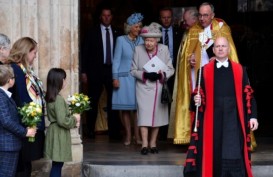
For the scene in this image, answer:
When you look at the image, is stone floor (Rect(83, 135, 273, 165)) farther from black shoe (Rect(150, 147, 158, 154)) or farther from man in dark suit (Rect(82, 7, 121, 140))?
man in dark suit (Rect(82, 7, 121, 140))

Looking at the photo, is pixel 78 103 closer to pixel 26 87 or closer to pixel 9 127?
pixel 26 87

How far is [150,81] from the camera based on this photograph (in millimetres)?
12016

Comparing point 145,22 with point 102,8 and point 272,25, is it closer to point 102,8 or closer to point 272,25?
point 102,8

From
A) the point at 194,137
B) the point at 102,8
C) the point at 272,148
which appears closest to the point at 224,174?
the point at 194,137

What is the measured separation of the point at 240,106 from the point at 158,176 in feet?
5.25

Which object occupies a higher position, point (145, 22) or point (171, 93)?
point (145, 22)

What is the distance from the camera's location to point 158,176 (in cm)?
1097

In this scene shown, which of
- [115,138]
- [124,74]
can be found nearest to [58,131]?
[124,74]

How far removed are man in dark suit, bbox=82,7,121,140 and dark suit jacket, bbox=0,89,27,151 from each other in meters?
4.45

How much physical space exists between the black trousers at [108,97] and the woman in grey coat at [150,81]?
5.12ft

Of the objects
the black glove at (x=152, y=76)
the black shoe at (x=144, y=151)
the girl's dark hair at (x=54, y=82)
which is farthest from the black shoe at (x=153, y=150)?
the girl's dark hair at (x=54, y=82)

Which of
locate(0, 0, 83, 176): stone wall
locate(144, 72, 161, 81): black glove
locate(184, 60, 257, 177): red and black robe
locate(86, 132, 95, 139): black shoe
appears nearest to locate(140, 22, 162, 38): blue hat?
locate(144, 72, 161, 81): black glove

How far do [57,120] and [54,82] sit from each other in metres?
0.41

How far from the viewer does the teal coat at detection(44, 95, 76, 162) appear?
32.7 feet
